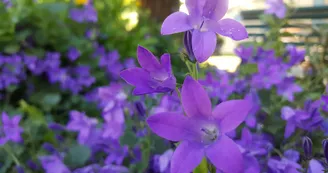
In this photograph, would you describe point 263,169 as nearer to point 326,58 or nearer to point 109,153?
point 109,153

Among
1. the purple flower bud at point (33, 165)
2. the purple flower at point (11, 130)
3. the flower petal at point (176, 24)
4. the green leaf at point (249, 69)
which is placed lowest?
the purple flower bud at point (33, 165)

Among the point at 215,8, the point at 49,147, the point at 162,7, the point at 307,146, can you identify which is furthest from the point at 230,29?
the point at 162,7

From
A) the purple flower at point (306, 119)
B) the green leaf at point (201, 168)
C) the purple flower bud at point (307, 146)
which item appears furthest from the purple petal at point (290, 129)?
the green leaf at point (201, 168)

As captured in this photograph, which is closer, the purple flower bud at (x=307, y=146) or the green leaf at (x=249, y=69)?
the purple flower bud at (x=307, y=146)

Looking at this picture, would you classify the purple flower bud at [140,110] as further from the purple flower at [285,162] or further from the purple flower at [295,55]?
the purple flower at [295,55]

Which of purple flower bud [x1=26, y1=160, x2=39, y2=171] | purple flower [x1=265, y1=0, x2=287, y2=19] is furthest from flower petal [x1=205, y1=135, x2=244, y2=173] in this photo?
purple flower [x1=265, y1=0, x2=287, y2=19]

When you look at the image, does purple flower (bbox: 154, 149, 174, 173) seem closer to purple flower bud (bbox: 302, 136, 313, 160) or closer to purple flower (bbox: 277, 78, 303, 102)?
purple flower bud (bbox: 302, 136, 313, 160)
